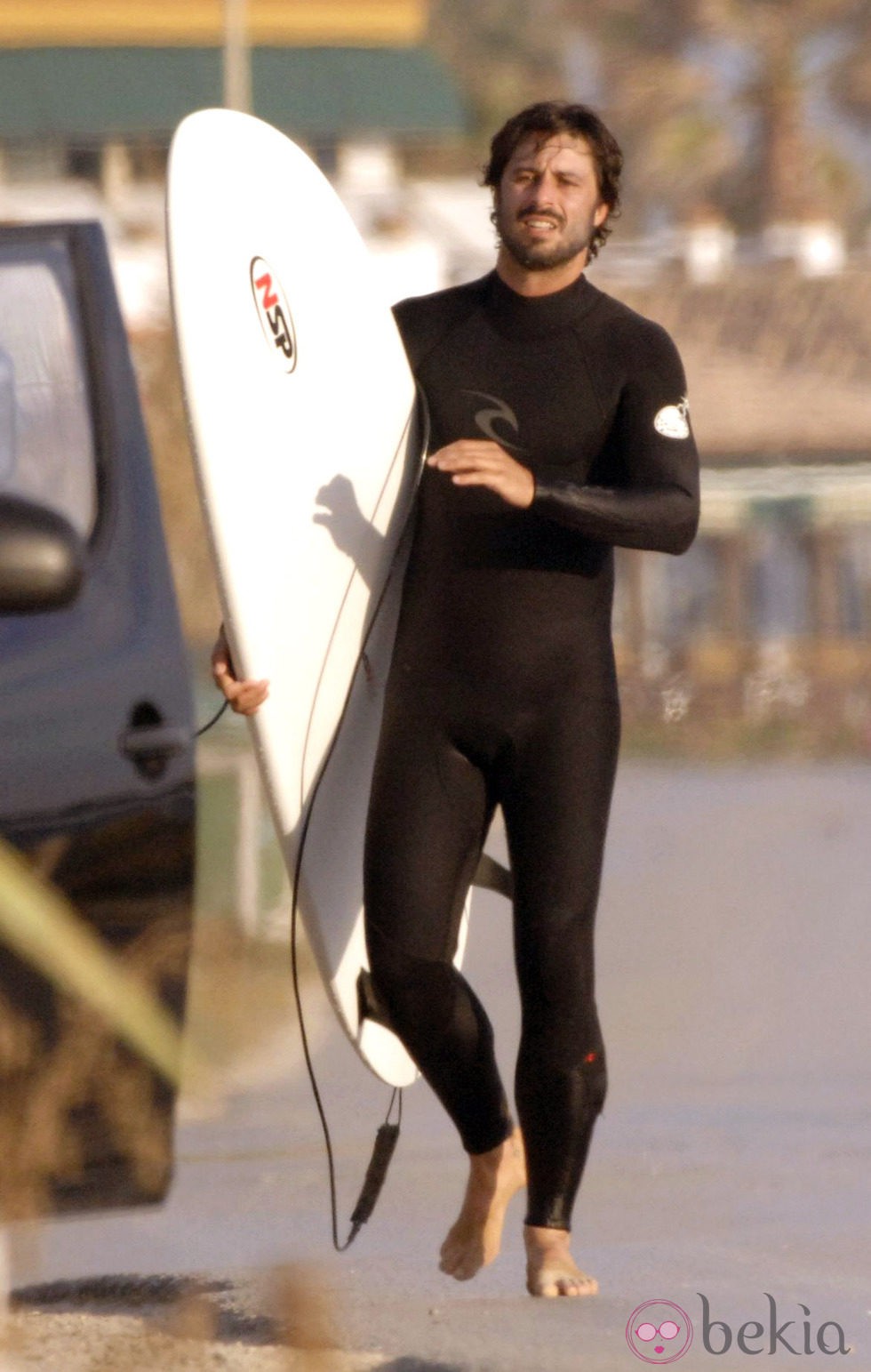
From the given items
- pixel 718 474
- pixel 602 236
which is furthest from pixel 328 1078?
pixel 718 474

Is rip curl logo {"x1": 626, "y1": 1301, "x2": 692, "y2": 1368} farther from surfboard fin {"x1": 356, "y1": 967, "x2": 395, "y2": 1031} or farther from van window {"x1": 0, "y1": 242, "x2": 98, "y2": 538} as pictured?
van window {"x1": 0, "y1": 242, "x2": 98, "y2": 538}

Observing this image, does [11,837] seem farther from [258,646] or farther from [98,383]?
[98,383]

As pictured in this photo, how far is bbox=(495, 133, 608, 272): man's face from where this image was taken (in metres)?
4.55

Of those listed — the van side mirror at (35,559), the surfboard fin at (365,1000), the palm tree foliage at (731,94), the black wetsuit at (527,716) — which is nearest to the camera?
the van side mirror at (35,559)

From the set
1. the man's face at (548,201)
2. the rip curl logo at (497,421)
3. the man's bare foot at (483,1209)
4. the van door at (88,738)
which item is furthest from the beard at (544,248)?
the man's bare foot at (483,1209)

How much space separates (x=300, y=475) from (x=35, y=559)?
98 centimetres

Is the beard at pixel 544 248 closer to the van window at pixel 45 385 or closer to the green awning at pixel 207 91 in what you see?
the van window at pixel 45 385

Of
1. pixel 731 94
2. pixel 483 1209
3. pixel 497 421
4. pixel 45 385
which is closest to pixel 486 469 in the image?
pixel 497 421

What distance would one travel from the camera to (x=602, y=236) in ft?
15.6

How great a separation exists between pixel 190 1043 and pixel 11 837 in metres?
4.30

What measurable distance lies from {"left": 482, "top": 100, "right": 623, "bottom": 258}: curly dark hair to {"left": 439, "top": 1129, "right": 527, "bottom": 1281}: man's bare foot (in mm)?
1439

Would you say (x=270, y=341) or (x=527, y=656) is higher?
(x=270, y=341)

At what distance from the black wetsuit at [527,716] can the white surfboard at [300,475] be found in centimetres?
14

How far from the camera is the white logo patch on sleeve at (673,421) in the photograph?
14.8 feet
